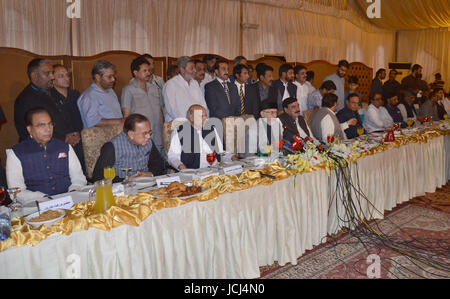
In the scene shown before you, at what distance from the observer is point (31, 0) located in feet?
17.0

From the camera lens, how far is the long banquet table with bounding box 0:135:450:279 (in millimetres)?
1696

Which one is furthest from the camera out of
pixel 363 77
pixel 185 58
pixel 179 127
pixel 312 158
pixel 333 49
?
pixel 363 77

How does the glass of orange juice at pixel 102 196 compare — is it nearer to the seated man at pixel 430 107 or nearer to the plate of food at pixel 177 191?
the plate of food at pixel 177 191

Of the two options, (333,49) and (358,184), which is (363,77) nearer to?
(333,49)

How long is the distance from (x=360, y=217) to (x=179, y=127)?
73.5 inches

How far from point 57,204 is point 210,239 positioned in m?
0.90

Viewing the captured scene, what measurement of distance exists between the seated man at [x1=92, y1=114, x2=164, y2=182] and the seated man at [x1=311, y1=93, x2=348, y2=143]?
Answer: 227cm

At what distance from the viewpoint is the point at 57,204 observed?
1.96 metres

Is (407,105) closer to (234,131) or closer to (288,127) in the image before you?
(288,127)

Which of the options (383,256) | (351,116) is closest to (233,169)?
(383,256)

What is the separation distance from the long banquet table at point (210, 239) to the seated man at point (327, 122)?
774 millimetres

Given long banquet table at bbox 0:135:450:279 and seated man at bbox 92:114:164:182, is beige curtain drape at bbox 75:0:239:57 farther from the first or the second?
long banquet table at bbox 0:135:450:279

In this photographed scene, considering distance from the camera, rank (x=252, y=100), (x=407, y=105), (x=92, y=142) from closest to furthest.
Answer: (x=92, y=142), (x=252, y=100), (x=407, y=105)
